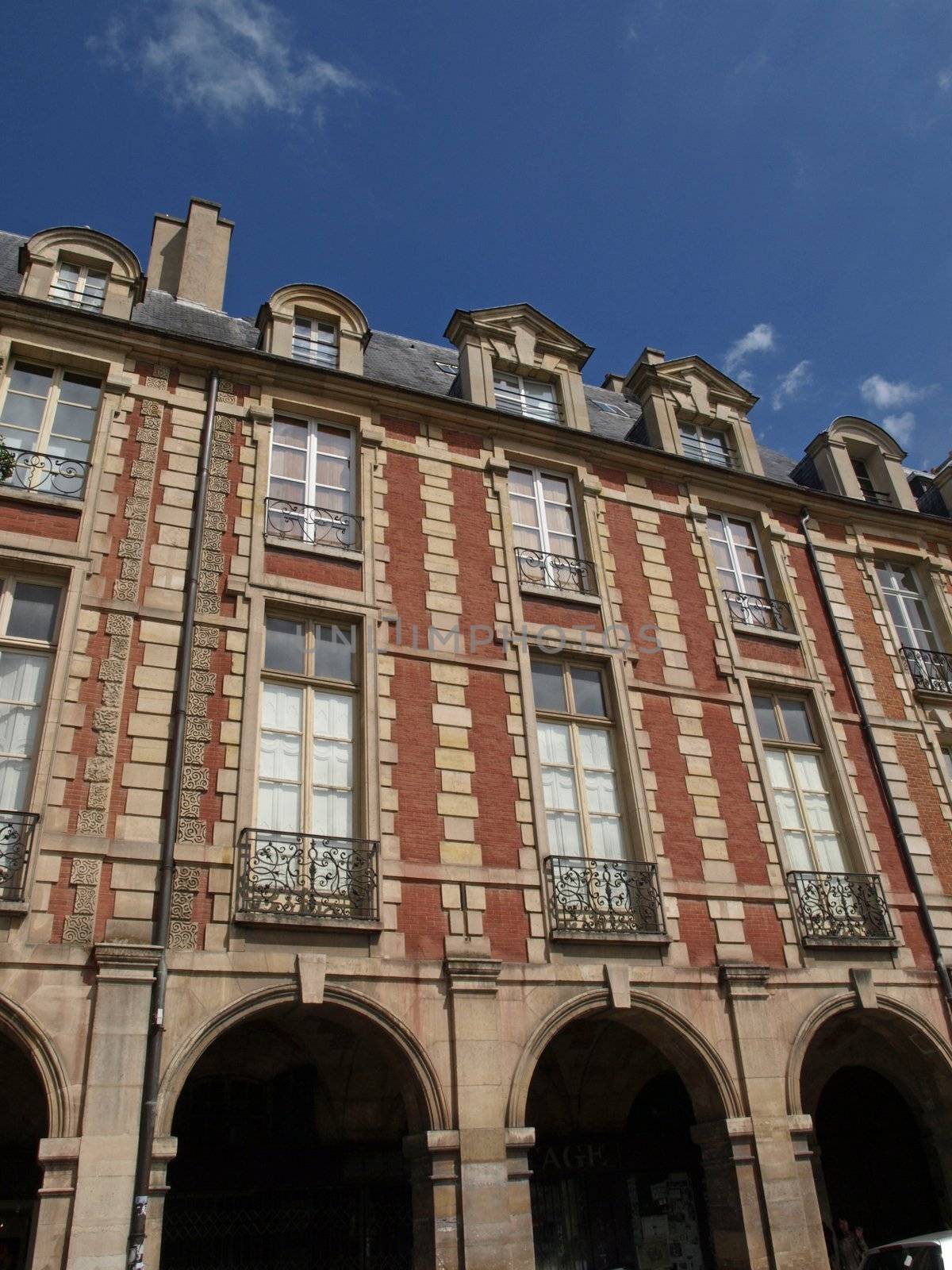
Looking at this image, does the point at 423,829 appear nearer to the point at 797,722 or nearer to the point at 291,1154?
the point at 291,1154

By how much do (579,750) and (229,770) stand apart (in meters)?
3.59

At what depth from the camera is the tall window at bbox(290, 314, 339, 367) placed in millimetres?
12039

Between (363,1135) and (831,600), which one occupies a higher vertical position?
(831,600)

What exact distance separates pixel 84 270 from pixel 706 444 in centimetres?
833

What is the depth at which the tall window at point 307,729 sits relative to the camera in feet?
28.2

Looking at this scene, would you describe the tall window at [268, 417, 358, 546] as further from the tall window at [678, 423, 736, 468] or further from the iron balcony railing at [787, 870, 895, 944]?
the iron balcony railing at [787, 870, 895, 944]

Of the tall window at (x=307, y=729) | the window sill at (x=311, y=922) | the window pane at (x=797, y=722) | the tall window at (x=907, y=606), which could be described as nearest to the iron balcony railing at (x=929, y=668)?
the tall window at (x=907, y=606)

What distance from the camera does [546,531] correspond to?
457 inches

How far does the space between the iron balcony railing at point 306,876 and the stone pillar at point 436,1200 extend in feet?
5.76

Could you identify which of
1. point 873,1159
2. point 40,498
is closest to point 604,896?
point 873,1159

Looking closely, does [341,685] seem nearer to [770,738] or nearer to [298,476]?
[298,476]

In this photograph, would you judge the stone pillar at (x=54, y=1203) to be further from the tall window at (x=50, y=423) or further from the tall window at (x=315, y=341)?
the tall window at (x=315, y=341)

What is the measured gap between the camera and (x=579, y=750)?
396 inches

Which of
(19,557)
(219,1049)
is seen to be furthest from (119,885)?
(19,557)
